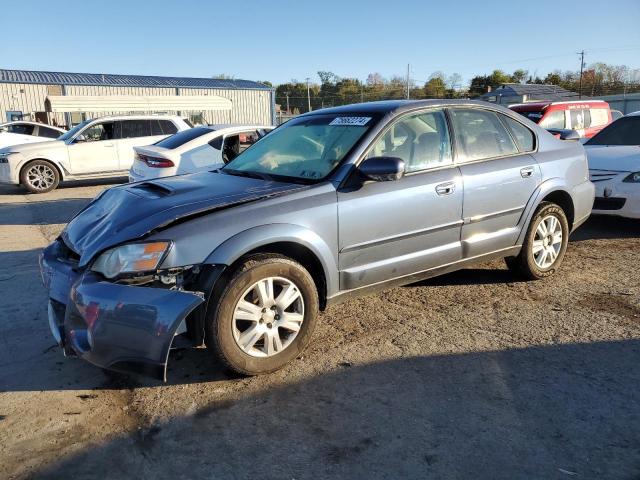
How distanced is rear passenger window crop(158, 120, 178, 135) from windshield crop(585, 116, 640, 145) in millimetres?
9306

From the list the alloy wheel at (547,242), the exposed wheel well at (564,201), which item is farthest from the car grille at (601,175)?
the alloy wheel at (547,242)

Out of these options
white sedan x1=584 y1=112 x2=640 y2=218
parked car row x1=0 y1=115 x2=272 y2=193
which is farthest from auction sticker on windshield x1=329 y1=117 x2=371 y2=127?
parked car row x1=0 y1=115 x2=272 y2=193

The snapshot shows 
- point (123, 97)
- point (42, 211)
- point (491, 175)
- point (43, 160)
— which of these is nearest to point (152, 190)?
point (491, 175)

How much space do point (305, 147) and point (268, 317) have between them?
1518 mm

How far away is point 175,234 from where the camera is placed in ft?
9.51

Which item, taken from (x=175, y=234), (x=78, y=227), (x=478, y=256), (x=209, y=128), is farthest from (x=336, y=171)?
(x=209, y=128)

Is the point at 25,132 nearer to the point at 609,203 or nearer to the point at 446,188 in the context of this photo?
the point at 446,188

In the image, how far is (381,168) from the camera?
3410mm

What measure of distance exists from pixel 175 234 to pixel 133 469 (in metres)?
1.21

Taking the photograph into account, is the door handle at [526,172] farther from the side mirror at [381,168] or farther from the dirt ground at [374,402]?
the side mirror at [381,168]

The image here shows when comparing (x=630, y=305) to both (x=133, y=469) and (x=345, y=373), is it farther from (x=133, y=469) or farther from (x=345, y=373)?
(x=133, y=469)

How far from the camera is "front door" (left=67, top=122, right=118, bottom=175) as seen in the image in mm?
11789

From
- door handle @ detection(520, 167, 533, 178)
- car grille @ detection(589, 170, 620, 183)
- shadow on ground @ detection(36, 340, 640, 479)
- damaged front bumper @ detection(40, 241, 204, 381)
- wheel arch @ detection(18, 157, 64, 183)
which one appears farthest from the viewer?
wheel arch @ detection(18, 157, 64, 183)

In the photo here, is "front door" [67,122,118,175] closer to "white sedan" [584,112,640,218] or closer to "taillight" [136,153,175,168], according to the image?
"taillight" [136,153,175,168]
